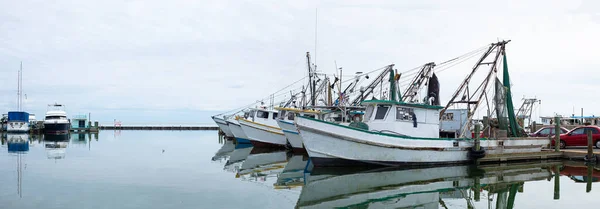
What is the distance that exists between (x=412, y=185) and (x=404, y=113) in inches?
202

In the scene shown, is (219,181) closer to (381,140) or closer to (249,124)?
(381,140)

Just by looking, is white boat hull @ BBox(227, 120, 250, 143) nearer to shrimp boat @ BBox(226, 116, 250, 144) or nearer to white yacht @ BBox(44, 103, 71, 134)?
shrimp boat @ BBox(226, 116, 250, 144)

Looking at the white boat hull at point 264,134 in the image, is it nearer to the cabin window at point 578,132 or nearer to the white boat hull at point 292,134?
the white boat hull at point 292,134

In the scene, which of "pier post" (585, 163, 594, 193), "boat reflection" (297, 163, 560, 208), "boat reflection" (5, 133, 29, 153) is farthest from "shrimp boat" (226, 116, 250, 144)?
"pier post" (585, 163, 594, 193)

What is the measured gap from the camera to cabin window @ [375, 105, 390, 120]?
20.7 m

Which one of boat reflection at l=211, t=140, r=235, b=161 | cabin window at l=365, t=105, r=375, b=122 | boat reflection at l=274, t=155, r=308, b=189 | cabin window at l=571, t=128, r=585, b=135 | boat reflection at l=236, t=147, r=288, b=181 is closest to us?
boat reflection at l=274, t=155, r=308, b=189

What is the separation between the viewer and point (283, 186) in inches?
651

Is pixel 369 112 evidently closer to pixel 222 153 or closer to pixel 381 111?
pixel 381 111

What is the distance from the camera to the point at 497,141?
22.4 metres

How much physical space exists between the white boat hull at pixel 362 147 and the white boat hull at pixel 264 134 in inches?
552

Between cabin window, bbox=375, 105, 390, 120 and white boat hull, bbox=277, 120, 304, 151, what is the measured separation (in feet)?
24.9

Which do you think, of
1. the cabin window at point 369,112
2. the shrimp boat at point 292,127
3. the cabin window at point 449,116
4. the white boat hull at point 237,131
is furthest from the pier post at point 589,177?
the white boat hull at point 237,131

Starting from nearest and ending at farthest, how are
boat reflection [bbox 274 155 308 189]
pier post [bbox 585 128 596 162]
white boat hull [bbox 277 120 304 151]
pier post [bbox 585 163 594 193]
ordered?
pier post [bbox 585 163 594 193] < boat reflection [bbox 274 155 308 189] < pier post [bbox 585 128 596 162] < white boat hull [bbox 277 120 304 151]

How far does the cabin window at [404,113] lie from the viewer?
68.0 feet
